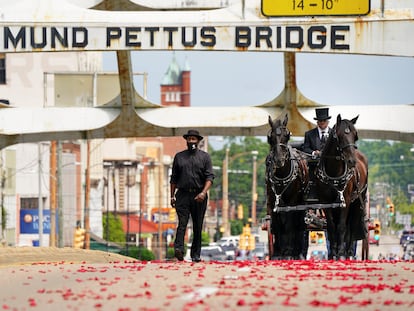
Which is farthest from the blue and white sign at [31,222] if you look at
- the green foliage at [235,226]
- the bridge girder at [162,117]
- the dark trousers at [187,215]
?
the green foliage at [235,226]

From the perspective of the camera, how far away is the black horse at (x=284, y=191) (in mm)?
23625

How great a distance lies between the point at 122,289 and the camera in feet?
55.9

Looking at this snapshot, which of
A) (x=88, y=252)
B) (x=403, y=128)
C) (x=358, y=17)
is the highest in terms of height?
(x=358, y=17)

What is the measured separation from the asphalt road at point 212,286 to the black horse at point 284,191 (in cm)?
207

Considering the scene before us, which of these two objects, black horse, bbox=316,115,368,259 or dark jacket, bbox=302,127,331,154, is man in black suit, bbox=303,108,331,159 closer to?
dark jacket, bbox=302,127,331,154

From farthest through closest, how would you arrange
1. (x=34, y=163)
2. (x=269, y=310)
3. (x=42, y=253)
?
(x=34, y=163), (x=42, y=253), (x=269, y=310)

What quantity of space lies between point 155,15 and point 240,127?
4.92m

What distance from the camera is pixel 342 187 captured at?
24.2 m

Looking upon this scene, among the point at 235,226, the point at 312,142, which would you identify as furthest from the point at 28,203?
the point at 235,226

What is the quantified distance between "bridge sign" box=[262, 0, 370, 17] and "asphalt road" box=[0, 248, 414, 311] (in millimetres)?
10176

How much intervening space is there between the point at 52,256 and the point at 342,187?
702 cm

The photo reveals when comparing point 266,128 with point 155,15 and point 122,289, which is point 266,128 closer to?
point 155,15

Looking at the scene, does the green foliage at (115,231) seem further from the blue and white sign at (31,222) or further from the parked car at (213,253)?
the blue and white sign at (31,222)

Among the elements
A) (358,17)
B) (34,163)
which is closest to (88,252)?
(358,17)
